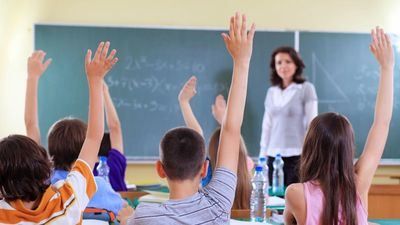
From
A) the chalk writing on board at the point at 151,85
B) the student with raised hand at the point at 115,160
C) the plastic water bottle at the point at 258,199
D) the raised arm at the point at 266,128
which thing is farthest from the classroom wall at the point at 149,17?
the plastic water bottle at the point at 258,199

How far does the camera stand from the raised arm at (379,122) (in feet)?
6.44

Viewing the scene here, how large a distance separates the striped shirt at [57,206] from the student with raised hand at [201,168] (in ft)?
0.53

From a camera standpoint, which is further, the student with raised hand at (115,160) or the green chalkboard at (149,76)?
the green chalkboard at (149,76)

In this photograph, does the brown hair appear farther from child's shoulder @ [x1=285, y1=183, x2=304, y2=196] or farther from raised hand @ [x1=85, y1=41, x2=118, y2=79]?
raised hand @ [x1=85, y1=41, x2=118, y2=79]

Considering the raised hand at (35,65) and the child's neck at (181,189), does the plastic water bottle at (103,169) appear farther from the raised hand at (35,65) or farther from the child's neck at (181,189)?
the child's neck at (181,189)

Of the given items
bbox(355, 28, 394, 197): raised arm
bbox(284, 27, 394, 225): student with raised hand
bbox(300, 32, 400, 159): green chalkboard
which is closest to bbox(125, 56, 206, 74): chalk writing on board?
bbox(300, 32, 400, 159): green chalkboard

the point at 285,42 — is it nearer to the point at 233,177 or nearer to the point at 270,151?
the point at 270,151

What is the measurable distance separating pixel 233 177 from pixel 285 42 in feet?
12.4

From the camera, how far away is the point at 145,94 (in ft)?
16.3

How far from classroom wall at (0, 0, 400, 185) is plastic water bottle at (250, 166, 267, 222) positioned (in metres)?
2.44

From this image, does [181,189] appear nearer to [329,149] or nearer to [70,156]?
[329,149]

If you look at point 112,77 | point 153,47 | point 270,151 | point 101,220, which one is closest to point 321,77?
point 270,151

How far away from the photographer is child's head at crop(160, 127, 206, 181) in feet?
5.11

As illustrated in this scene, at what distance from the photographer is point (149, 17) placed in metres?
4.98
